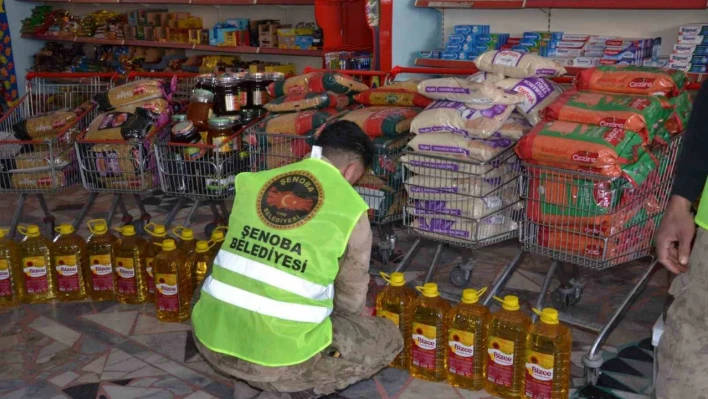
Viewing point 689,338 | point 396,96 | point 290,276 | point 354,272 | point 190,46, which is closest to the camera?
point 689,338

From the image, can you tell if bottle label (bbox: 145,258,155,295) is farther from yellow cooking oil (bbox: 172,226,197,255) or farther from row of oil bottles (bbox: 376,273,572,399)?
row of oil bottles (bbox: 376,273,572,399)

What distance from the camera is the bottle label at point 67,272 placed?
Result: 4.19 m

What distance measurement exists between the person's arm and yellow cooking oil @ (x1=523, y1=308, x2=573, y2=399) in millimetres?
703

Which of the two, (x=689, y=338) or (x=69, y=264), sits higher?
(x=689, y=338)

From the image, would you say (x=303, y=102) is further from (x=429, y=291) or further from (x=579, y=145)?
(x=579, y=145)

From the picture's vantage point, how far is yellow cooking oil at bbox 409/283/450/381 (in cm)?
322

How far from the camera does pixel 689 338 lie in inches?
78.2

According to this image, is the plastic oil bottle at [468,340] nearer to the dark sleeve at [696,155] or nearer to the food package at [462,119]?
the food package at [462,119]

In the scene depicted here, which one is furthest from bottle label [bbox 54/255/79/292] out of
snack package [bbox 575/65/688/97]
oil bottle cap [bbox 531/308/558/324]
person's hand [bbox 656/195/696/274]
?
person's hand [bbox 656/195/696/274]

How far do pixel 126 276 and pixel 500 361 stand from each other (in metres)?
2.13

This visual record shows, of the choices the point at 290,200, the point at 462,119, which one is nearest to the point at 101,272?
the point at 290,200

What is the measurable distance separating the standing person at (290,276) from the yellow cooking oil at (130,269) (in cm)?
144

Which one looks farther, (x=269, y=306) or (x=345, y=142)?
(x=345, y=142)

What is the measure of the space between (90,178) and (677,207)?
372cm
